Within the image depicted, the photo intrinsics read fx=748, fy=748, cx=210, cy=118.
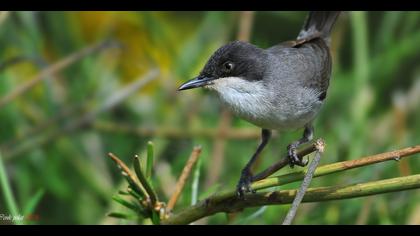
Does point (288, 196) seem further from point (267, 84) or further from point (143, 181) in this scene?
point (267, 84)

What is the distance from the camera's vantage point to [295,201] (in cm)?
196

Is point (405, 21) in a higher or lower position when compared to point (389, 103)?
higher

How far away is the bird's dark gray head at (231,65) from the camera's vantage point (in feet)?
10.4

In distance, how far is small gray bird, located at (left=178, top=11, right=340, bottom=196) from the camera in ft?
10.2

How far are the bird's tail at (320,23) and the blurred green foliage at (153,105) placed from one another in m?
0.20

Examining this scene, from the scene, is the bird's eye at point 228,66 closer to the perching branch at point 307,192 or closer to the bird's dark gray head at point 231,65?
the bird's dark gray head at point 231,65

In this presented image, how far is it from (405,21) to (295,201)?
10.5 ft

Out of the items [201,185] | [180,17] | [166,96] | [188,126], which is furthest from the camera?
[180,17]

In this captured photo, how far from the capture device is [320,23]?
13.0ft

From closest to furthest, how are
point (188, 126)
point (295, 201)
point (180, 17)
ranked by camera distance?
point (295, 201) < point (188, 126) < point (180, 17)

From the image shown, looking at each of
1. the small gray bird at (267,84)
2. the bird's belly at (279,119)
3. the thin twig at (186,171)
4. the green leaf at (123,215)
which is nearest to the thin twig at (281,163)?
the thin twig at (186,171)
